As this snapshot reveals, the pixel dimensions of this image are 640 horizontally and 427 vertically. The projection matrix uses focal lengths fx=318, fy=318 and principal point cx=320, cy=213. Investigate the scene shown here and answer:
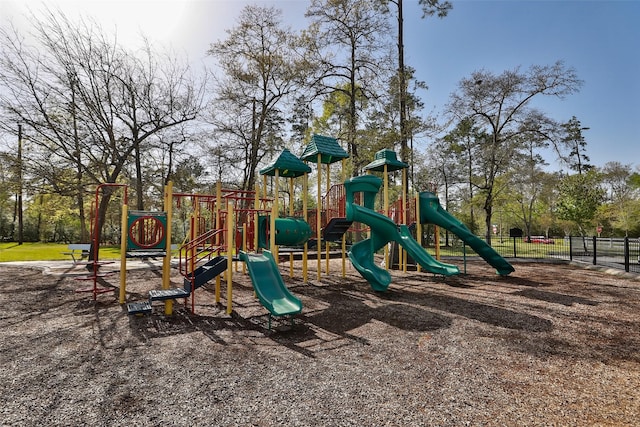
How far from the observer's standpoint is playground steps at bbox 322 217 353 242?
9.92m

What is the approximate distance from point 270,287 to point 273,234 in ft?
4.43

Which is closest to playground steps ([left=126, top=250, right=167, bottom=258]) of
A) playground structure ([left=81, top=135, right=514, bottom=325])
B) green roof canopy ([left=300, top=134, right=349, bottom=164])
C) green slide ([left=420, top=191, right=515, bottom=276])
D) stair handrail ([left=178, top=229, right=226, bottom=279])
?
playground structure ([left=81, top=135, right=514, bottom=325])

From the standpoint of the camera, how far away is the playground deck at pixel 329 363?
290cm

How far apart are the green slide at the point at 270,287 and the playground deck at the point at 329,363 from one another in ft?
1.35

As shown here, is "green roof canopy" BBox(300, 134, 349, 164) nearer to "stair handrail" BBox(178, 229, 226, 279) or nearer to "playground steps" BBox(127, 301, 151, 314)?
"stair handrail" BBox(178, 229, 226, 279)

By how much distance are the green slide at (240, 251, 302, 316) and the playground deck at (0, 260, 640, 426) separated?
16.2 inches

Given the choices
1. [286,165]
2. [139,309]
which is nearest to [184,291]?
[139,309]

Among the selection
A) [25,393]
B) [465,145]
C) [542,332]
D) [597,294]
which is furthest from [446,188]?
[25,393]

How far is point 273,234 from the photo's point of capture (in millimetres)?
7016

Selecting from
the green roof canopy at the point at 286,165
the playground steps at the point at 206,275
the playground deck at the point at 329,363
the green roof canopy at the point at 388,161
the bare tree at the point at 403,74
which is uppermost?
the bare tree at the point at 403,74

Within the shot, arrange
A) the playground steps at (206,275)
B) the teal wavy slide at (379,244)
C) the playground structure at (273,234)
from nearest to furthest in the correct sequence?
the playground structure at (273,234), the playground steps at (206,275), the teal wavy slide at (379,244)

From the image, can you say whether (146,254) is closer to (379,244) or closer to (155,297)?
(155,297)

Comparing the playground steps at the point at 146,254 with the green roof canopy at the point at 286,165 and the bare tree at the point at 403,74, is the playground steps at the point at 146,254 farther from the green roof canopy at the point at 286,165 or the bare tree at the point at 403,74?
the bare tree at the point at 403,74

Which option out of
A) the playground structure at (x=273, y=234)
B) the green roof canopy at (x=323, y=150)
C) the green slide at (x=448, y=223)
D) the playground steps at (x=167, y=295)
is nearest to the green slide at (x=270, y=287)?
the playground structure at (x=273, y=234)
